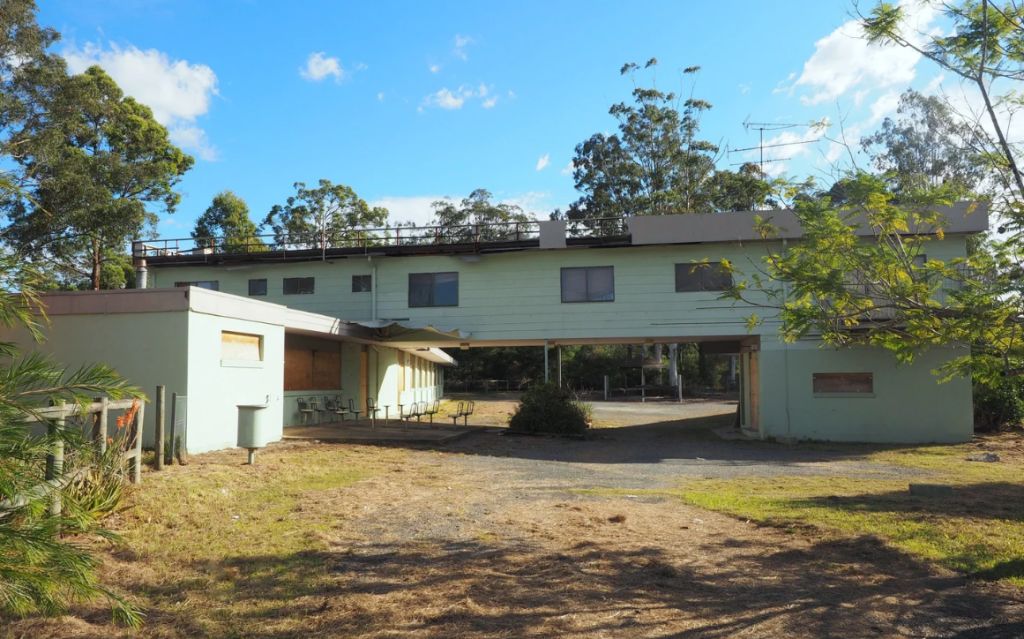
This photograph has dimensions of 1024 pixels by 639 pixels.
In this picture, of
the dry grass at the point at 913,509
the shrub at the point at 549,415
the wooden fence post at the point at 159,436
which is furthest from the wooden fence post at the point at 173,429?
the shrub at the point at 549,415

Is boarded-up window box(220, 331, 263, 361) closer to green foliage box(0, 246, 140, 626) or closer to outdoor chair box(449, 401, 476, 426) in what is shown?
outdoor chair box(449, 401, 476, 426)

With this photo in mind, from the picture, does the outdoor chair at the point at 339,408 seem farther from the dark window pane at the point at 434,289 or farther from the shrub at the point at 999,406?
the shrub at the point at 999,406

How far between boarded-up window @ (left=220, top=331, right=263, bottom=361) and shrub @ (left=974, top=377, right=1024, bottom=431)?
1961cm

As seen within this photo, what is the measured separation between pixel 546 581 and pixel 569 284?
50.6 ft

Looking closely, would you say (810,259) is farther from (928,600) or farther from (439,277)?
(439,277)

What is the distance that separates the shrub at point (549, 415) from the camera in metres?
19.1

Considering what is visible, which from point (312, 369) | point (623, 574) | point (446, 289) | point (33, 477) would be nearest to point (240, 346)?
point (312, 369)

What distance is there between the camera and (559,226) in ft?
66.3


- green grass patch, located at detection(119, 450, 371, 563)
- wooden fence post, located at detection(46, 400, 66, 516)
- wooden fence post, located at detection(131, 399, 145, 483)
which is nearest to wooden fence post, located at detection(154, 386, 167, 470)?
green grass patch, located at detection(119, 450, 371, 563)

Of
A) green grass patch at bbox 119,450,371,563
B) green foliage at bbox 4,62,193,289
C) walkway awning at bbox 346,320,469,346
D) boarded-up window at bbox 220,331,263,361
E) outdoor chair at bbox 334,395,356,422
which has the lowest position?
green grass patch at bbox 119,450,371,563

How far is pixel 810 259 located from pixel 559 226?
501 inches

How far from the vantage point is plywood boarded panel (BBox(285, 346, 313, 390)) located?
1788cm

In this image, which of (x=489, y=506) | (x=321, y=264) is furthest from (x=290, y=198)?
(x=489, y=506)

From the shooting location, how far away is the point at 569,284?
20.4 m
